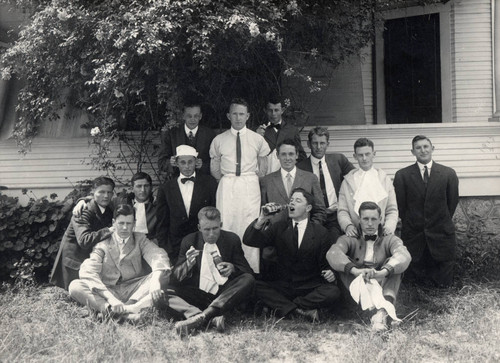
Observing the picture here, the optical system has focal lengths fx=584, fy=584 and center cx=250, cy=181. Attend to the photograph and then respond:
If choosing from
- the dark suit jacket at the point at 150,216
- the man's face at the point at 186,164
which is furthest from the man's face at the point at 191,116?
the dark suit jacket at the point at 150,216

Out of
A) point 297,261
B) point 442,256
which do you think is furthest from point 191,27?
point 442,256

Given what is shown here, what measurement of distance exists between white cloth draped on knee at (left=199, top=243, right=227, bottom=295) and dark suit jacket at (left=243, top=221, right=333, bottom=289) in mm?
351

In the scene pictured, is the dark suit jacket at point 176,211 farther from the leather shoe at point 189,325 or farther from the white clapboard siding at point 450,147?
the white clapboard siding at point 450,147

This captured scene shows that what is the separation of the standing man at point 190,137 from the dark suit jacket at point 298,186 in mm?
761

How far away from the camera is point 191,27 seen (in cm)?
552

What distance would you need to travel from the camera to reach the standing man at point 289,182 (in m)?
5.66

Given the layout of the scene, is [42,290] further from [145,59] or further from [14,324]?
[145,59]

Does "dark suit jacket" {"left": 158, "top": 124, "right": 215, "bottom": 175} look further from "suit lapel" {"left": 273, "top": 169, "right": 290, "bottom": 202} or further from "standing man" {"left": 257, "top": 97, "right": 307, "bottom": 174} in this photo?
"suit lapel" {"left": 273, "top": 169, "right": 290, "bottom": 202}

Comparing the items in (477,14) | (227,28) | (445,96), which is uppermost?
(477,14)

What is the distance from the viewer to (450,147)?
7.33 meters

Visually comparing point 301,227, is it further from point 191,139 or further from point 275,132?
point 191,139

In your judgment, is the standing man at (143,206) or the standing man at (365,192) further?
the standing man at (143,206)

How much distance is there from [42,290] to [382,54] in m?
5.78

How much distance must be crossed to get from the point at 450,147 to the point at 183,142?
344cm
